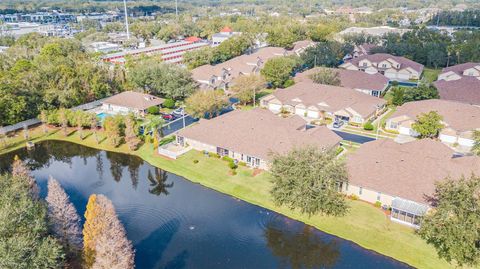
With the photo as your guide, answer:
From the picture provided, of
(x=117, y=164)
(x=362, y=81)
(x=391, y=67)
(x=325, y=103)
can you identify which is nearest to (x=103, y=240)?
(x=117, y=164)

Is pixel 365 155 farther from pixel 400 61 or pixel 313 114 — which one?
pixel 400 61

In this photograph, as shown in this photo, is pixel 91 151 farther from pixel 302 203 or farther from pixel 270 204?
pixel 302 203

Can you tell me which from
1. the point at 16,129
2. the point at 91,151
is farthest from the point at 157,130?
the point at 16,129

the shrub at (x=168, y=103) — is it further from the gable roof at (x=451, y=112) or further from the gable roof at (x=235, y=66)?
the gable roof at (x=451, y=112)

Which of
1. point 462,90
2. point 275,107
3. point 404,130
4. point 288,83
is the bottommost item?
point 404,130

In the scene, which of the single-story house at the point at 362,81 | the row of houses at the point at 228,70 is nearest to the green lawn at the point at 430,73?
the single-story house at the point at 362,81

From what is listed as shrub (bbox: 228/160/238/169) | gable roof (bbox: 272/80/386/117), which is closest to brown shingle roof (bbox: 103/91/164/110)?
gable roof (bbox: 272/80/386/117)

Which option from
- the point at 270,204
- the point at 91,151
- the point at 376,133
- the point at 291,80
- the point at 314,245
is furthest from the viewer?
the point at 291,80
